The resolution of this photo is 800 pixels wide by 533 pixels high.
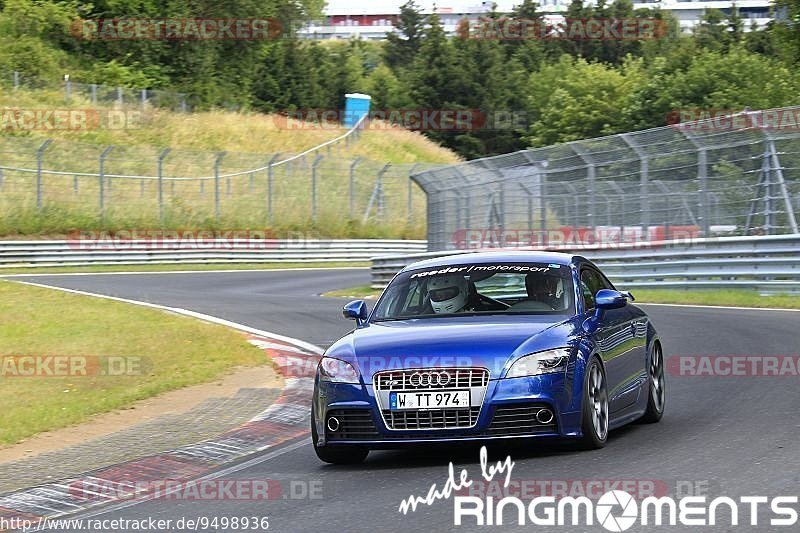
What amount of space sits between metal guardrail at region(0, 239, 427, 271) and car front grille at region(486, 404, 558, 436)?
104 ft

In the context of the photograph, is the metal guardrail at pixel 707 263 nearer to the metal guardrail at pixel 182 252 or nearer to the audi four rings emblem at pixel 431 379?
the audi four rings emblem at pixel 431 379

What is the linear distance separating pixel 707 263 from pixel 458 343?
1607 cm

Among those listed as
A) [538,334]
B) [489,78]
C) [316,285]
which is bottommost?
[316,285]

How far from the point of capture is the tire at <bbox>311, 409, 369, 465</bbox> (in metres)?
8.55

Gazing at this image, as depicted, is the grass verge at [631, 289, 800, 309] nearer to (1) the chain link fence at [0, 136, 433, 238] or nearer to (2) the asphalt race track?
(2) the asphalt race track

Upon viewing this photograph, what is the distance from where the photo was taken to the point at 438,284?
9.52 meters

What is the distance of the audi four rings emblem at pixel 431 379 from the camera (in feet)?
26.5

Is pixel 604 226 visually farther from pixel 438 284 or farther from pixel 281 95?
pixel 281 95

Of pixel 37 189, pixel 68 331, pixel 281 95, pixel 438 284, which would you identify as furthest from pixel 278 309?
pixel 281 95

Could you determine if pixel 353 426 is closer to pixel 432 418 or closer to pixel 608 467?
pixel 432 418

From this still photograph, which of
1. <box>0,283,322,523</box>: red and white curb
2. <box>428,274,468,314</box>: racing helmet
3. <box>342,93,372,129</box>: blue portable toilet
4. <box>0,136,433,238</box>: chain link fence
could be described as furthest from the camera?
<box>342,93,372,129</box>: blue portable toilet

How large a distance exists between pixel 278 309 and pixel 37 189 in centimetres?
2190

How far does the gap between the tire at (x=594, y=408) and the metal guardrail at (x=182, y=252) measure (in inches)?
1237

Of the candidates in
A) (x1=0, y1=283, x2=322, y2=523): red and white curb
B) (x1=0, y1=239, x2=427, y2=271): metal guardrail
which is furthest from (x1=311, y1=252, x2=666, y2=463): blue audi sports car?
(x1=0, y1=239, x2=427, y2=271): metal guardrail
